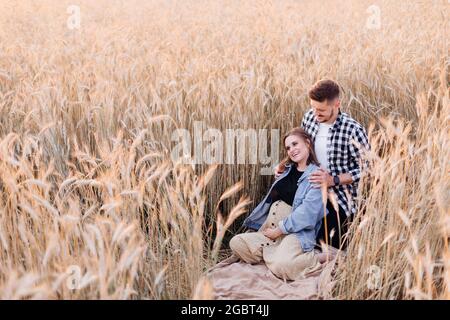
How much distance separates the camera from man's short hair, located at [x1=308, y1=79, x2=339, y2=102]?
244 cm

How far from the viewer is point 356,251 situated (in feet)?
6.35

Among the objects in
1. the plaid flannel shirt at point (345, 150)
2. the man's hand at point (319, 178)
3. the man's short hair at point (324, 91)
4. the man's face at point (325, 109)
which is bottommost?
the man's hand at point (319, 178)

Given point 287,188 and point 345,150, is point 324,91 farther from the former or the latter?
point 287,188

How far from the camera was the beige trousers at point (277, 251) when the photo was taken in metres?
2.22

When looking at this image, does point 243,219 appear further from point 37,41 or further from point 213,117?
point 37,41

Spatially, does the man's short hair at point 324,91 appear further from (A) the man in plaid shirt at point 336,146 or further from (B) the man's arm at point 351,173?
(B) the man's arm at point 351,173

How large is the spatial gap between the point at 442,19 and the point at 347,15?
2.10 ft

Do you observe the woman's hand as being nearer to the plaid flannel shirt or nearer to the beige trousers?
the beige trousers

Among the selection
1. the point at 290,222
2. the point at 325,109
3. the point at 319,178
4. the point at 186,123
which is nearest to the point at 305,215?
the point at 290,222

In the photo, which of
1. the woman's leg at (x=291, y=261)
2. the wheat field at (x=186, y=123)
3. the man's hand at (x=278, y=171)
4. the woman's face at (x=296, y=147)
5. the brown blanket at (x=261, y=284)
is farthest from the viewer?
the man's hand at (x=278, y=171)

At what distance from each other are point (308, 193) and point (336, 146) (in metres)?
0.30

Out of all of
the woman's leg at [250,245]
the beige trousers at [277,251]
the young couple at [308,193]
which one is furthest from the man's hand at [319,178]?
the woman's leg at [250,245]

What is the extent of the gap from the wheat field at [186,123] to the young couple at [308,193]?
0.14m
